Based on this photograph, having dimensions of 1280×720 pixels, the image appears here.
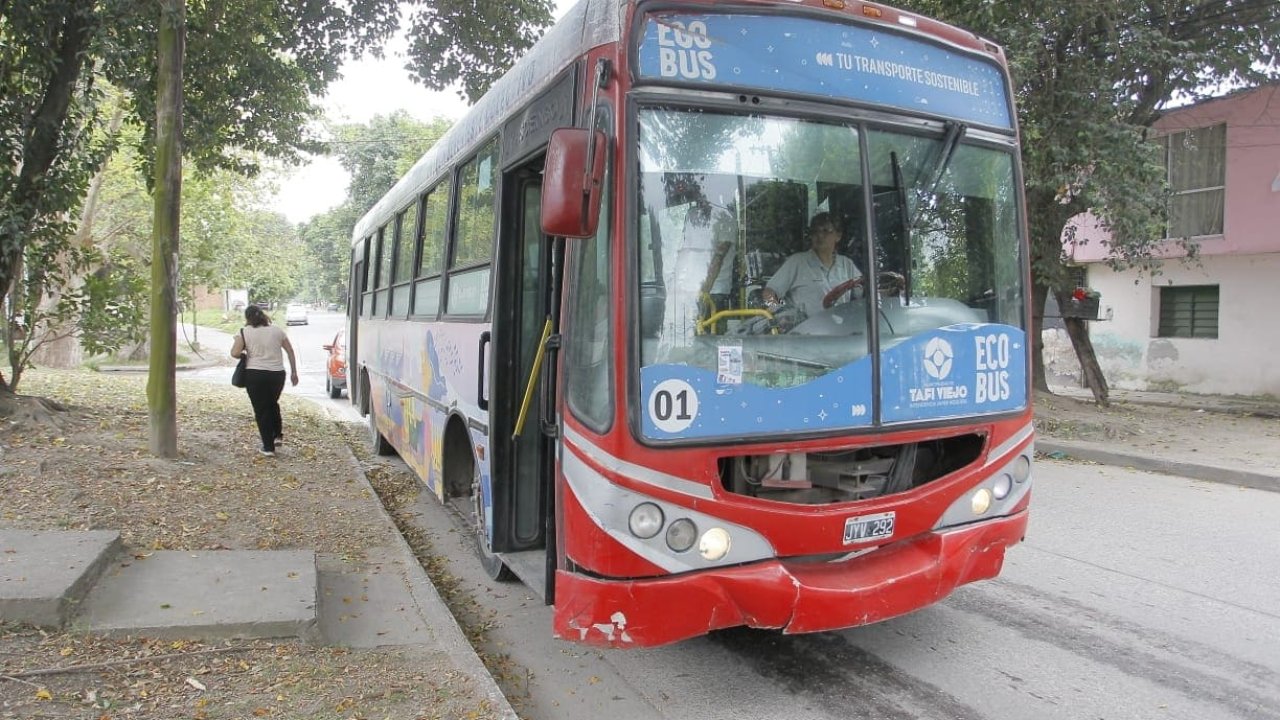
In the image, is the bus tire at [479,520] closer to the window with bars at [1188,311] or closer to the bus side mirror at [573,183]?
the bus side mirror at [573,183]

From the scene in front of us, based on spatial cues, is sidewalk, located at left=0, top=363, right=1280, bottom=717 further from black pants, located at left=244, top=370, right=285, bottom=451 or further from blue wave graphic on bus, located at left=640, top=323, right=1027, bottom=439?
black pants, located at left=244, top=370, right=285, bottom=451

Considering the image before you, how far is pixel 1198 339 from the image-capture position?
1650cm

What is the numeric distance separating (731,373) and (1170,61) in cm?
913

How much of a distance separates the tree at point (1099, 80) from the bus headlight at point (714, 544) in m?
7.98

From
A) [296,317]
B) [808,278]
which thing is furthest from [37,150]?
[296,317]

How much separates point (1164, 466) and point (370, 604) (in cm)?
857

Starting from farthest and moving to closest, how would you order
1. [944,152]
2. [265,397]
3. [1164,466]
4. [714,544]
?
[1164,466]
[265,397]
[944,152]
[714,544]

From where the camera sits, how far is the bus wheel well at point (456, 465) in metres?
5.53

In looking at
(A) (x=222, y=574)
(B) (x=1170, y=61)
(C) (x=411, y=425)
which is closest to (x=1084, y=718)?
(A) (x=222, y=574)

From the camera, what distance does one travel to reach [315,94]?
12602 mm

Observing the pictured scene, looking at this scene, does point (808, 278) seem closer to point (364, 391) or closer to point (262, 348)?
point (262, 348)

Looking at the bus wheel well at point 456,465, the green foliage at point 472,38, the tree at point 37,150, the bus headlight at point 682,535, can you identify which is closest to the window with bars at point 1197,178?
the green foliage at point 472,38

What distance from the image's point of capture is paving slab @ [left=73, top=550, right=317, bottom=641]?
3.89m

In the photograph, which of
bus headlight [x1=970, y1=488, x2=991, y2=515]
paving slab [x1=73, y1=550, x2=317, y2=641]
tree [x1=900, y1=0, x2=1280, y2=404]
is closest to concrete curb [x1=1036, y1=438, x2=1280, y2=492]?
tree [x1=900, y1=0, x2=1280, y2=404]
